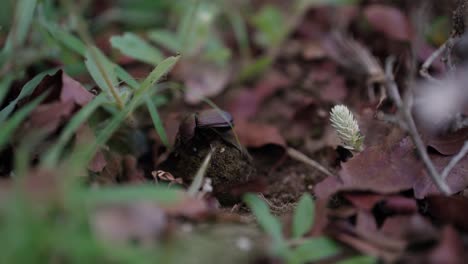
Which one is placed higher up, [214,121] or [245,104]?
[214,121]

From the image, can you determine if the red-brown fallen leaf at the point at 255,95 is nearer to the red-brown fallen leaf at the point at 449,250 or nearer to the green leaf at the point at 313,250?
the green leaf at the point at 313,250

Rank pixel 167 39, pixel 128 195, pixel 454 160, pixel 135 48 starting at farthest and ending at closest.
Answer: pixel 167 39 → pixel 135 48 → pixel 454 160 → pixel 128 195

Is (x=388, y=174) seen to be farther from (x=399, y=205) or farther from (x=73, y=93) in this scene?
(x=73, y=93)

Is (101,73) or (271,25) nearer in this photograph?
(101,73)

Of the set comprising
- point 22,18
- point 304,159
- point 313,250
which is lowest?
point 304,159

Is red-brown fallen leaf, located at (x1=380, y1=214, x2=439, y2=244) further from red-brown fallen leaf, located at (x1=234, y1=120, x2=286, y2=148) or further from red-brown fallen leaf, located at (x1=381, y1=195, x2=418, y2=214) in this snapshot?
red-brown fallen leaf, located at (x1=234, y1=120, x2=286, y2=148)

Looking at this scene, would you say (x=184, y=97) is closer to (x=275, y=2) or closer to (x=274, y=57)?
(x=274, y=57)

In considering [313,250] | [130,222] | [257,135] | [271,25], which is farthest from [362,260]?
[271,25]
